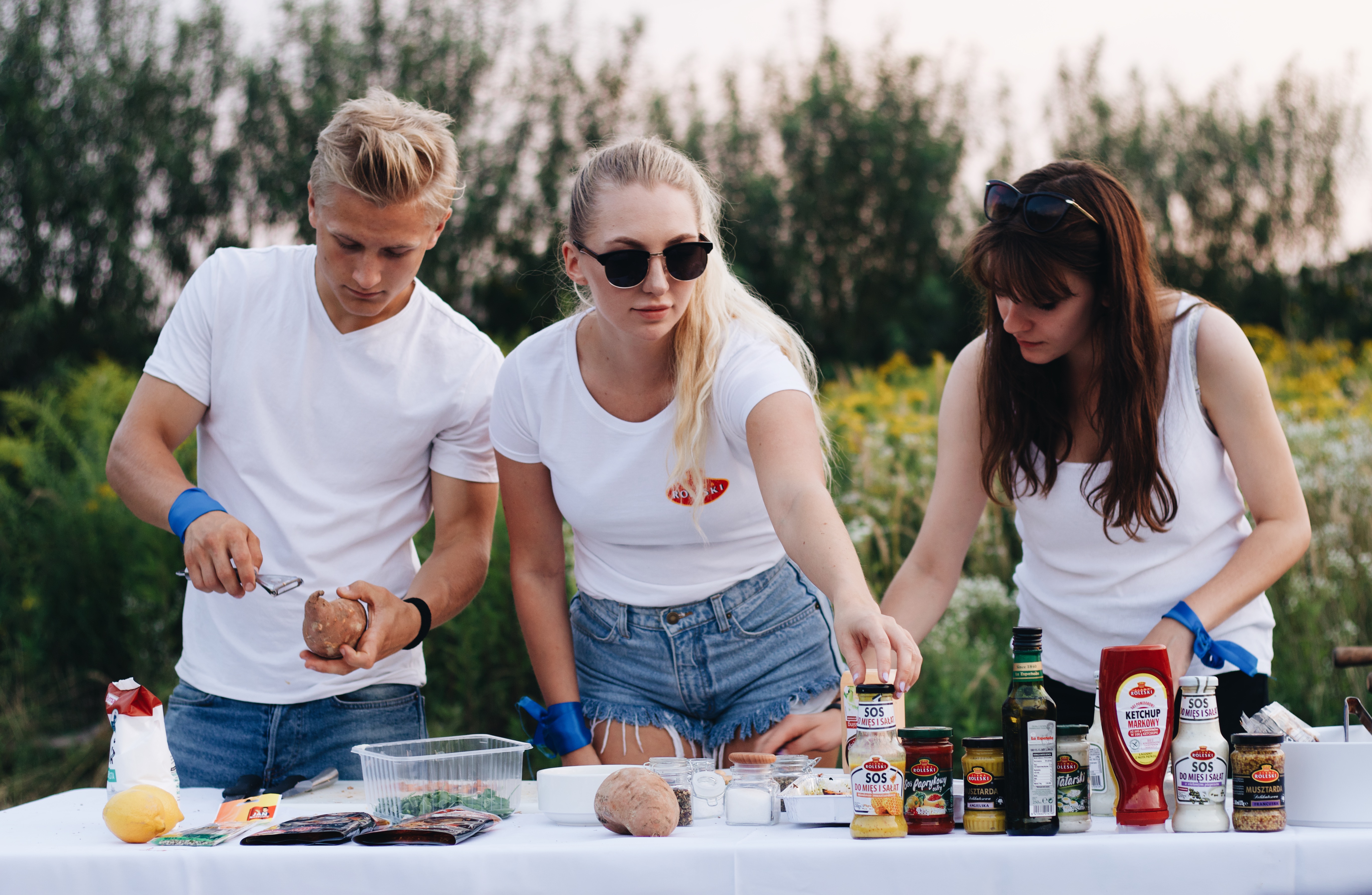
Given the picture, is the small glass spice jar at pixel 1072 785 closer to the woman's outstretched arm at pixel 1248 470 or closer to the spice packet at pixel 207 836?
the woman's outstretched arm at pixel 1248 470

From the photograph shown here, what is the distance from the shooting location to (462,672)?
154 inches

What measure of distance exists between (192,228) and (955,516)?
7.75 meters

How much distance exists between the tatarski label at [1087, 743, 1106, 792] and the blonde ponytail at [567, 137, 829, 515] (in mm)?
780

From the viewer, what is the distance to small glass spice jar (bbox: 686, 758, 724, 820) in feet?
5.69

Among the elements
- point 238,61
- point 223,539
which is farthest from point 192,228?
point 223,539

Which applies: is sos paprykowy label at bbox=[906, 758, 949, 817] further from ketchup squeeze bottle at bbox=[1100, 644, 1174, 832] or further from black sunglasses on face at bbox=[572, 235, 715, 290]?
black sunglasses on face at bbox=[572, 235, 715, 290]

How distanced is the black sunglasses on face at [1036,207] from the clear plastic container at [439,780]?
135 centimetres

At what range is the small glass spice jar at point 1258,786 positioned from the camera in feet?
4.92

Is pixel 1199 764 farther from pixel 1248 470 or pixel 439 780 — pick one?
pixel 439 780

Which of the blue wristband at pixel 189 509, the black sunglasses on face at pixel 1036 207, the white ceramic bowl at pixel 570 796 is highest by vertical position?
the black sunglasses on face at pixel 1036 207

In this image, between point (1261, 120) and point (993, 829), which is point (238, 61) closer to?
point (1261, 120)

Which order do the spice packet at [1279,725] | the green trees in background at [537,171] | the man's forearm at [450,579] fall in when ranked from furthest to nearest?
the green trees in background at [537,171] → the man's forearm at [450,579] → the spice packet at [1279,725]

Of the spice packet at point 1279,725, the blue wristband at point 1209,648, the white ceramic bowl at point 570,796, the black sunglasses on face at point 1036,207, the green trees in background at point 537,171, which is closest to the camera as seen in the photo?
the spice packet at point 1279,725

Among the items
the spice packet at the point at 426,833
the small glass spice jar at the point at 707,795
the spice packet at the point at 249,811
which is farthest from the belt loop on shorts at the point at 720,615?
the spice packet at the point at 249,811
